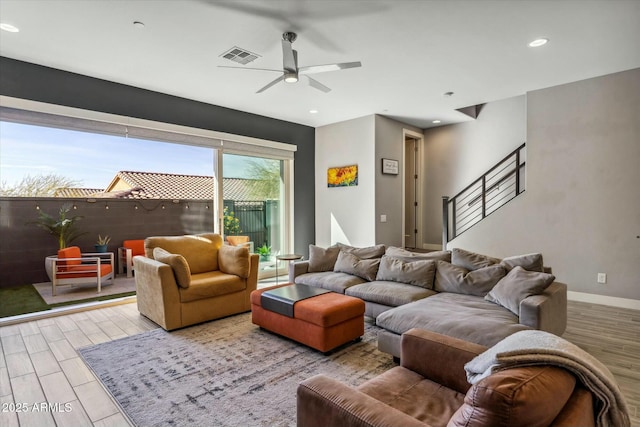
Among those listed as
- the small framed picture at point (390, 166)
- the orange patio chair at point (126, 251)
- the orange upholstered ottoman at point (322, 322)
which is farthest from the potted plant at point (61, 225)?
the small framed picture at point (390, 166)

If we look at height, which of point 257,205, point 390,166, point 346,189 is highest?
point 390,166

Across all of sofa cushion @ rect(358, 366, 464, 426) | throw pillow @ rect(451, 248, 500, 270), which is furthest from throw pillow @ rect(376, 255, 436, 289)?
sofa cushion @ rect(358, 366, 464, 426)

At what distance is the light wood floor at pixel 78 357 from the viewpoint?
206 cm

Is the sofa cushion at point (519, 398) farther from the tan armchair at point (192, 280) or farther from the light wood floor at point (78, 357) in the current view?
the tan armchair at point (192, 280)

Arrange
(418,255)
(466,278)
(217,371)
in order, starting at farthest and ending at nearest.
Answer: (418,255), (466,278), (217,371)

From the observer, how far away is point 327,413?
3.97 feet

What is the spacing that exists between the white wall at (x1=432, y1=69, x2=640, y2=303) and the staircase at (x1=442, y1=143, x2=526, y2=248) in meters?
0.62

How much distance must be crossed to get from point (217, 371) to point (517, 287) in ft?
8.09

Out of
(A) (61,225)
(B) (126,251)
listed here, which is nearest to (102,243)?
(B) (126,251)

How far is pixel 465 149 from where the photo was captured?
6543 mm

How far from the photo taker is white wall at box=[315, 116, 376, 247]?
581 centimetres

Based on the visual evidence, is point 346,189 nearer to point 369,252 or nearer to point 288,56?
point 369,252

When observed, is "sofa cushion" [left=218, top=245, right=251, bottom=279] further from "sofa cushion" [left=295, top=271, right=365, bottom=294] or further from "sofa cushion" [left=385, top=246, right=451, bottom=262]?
"sofa cushion" [left=385, top=246, right=451, bottom=262]

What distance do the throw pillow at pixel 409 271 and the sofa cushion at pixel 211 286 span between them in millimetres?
1691
